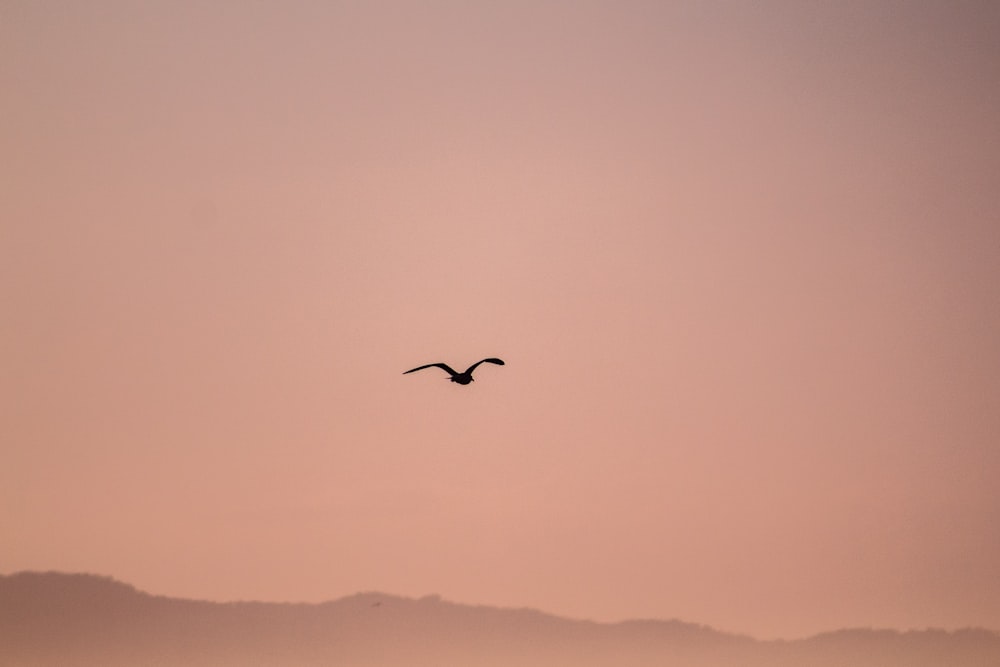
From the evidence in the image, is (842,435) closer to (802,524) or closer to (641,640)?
(802,524)

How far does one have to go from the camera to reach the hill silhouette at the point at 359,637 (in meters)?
3.29

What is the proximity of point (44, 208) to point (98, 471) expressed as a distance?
3.35ft

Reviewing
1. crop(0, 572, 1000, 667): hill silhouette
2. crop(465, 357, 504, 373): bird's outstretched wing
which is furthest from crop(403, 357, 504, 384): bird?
crop(0, 572, 1000, 667): hill silhouette

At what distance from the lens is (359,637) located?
3.39 meters

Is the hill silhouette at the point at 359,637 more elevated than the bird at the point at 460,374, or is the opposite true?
the bird at the point at 460,374

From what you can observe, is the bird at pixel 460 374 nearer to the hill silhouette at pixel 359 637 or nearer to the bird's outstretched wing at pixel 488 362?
the bird's outstretched wing at pixel 488 362

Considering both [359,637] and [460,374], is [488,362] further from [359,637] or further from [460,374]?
[359,637]

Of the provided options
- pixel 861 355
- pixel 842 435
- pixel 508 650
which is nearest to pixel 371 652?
pixel 508 650

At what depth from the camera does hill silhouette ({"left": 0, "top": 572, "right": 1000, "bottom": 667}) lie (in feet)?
10.8

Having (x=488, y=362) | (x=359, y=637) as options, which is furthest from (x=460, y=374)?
(x=359, y=637)

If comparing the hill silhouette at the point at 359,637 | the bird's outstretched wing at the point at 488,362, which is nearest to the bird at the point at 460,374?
the bird's outstretched wing at the point at 488,362

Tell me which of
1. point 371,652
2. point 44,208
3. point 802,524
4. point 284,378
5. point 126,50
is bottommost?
point 371,652

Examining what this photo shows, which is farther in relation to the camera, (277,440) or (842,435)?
(842,435)

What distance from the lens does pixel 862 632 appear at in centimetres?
360
